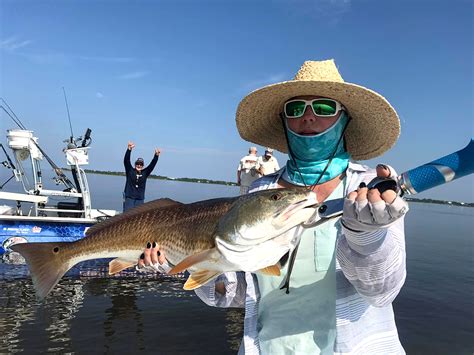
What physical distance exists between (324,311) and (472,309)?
12.4 metres

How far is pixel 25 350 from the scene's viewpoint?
7.19 m

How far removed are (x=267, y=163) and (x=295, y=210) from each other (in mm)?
9974

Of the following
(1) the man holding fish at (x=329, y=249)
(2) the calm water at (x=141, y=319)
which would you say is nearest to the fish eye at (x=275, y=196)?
(1) the man holding fish at (x=329, y=249)

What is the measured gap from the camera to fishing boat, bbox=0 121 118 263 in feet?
37.8

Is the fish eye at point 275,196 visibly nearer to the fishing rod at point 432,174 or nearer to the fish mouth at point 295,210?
the fish mouth at point 295,210

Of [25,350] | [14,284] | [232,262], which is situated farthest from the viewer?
[14,284]

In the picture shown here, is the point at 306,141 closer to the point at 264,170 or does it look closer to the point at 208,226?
the point at 208,226

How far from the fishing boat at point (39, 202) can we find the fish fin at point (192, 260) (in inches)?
374

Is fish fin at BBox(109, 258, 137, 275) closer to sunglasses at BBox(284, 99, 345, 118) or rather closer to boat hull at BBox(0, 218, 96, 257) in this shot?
sunglasses at BBox(284, 99, 345, 118)

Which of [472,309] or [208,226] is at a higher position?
[208,226]

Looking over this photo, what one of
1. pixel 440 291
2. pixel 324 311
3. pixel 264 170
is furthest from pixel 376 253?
pixel 440 291

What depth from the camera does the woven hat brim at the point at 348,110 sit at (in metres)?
3.02

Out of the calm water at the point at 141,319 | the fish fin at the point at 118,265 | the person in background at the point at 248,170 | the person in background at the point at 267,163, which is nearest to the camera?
the fish fin at the point at 118,265

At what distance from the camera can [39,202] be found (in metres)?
12.7
